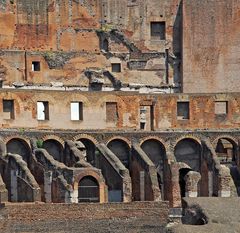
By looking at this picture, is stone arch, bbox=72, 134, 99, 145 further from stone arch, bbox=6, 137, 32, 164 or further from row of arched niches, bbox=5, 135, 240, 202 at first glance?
stone arch, bbox=6, 137, 32, 164

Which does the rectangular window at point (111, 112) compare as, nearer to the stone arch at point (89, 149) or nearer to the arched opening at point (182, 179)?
the stone arch at point (89, 149)

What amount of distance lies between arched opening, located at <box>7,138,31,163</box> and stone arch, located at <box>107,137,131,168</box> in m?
4.15

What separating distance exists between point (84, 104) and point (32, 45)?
265 inches

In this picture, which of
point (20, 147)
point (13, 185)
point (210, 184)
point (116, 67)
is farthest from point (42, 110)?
point (210, 184)

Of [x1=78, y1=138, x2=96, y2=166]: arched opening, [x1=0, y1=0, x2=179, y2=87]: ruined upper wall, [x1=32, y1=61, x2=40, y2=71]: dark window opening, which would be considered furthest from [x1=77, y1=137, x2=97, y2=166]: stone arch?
[x1=32, y1=61, x2=40, y2=71]: dark window opening

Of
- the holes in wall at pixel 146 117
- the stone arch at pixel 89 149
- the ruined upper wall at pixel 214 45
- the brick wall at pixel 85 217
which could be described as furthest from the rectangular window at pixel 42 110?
the ruined upper wall at pixel 214 45

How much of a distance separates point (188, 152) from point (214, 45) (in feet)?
25.3

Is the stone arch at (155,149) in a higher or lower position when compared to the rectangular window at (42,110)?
lower

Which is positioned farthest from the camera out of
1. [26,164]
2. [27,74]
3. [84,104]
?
[27,74]

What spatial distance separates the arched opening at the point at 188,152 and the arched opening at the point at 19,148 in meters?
7.67

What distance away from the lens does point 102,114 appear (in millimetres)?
41062

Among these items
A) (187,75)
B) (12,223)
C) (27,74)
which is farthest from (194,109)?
(12,223)

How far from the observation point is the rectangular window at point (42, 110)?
1586 inches

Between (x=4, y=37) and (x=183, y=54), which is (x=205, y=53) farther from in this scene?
(x=4, y=37)
